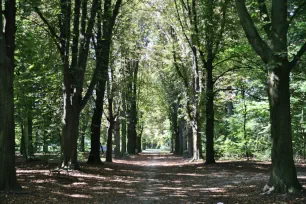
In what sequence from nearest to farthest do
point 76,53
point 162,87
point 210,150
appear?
1. point 76,53
2. point 210,150
3. point 162,87

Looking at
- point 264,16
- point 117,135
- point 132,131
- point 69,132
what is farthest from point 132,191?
point 132,131


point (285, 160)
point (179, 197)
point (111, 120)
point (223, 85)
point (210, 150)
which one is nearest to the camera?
point (285, 160)

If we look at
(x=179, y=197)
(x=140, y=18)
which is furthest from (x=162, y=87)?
(x=179, y=197)

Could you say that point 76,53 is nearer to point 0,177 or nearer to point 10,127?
point 10,127

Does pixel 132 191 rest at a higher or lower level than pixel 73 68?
lower

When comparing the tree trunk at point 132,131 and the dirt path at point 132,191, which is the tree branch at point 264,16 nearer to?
the dirt path at point 132,191

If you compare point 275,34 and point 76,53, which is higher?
point 76,53

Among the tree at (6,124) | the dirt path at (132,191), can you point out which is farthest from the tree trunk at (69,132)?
the tree at (6,124)

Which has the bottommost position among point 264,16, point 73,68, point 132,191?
point 132,191

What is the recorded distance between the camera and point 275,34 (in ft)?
30.1

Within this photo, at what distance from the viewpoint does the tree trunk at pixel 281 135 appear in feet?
29.1

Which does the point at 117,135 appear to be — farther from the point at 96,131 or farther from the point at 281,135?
the point at 281,135

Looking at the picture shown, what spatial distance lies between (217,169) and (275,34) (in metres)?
10.2

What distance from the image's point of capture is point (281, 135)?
900 centimetres
